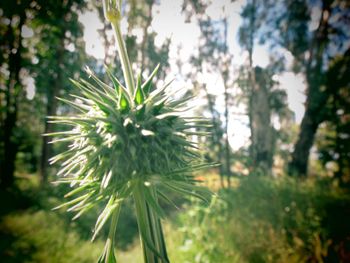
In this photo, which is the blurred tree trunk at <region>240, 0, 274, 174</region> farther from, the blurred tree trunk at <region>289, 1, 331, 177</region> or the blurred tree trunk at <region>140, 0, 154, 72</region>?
the blurred tree trunk at <region>140, 0, 154, 72</region>

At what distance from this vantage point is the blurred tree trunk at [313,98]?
12.4 m

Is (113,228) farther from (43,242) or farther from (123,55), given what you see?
(43,242)

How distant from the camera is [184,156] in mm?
1864

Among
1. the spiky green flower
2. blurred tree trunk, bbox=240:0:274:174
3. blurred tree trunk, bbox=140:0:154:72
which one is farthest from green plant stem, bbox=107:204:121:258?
blurred tree trunk, bbox=240:0:274:174

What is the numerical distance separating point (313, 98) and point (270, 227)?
8.98m

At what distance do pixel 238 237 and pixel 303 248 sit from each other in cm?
143

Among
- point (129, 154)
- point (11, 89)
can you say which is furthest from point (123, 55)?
point (11, 89)

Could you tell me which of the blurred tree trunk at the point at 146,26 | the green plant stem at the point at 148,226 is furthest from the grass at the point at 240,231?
the blurred tree trunk at the point at 146,26

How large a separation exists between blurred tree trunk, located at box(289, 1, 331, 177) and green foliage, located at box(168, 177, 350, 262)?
16.3 feet

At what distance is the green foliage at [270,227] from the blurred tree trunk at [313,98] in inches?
196

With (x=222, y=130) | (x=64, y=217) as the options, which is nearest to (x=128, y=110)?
(x=64, y=217)

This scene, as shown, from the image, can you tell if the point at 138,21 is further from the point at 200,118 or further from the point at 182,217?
the point at 200,118

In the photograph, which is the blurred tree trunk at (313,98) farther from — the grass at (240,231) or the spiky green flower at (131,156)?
the spiky green flower at (131,156)

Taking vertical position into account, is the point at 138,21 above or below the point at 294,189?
above
